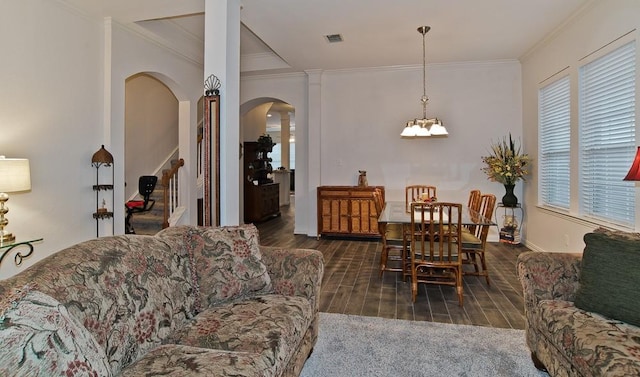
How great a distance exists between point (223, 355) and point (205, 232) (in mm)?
931

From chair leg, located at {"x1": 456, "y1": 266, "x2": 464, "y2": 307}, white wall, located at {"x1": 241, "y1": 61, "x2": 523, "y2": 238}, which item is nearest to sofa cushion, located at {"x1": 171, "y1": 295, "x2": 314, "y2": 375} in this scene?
chair leg, located at {"x1": 456, "y1": 266, "x2": 464, "y2": 307}

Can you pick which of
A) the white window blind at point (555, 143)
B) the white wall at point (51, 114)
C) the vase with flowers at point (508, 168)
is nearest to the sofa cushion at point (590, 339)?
the white window blind at point (555, 143)

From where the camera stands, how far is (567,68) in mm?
4270

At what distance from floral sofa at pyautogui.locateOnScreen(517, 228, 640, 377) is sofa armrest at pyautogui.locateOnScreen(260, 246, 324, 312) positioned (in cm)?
135

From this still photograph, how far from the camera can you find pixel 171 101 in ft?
23.6

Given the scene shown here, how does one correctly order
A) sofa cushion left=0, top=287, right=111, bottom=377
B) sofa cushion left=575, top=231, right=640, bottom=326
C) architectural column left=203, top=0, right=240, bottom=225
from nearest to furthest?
sofa cushion left=0, top=287, right=111, bottom=377 < sofa cushion left=575, top=231, right=640, bottom=326 < architectural column left=203, top=0, right=240, bottom=225

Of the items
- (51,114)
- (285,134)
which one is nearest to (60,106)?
(51,114)

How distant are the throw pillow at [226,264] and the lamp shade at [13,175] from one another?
6.16ft

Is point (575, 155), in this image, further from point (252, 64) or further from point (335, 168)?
point (252, 64)

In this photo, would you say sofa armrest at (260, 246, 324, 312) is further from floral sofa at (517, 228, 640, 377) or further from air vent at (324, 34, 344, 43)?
air vent at (324, 34, 344, 43)

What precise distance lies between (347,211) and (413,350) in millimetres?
3782

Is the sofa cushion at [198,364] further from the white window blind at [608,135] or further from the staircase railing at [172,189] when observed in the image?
the staircase railing at [172,189]

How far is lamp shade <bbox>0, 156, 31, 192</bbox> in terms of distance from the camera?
9.18 feet

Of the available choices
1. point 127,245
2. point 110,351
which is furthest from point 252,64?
point 110,351
